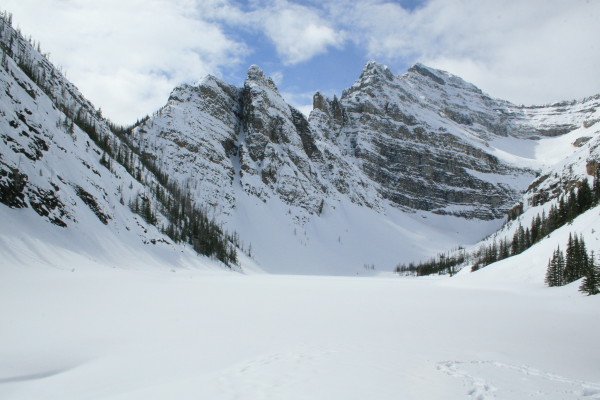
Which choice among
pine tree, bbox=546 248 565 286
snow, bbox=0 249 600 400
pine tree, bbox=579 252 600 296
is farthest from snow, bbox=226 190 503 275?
snow, bbox=0 249 600 400

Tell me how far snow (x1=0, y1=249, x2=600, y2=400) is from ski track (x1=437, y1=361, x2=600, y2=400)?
0.13ft

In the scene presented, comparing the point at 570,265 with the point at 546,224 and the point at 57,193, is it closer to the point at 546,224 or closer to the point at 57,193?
the point at 57,193

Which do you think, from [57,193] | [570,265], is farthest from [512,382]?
[57,193]

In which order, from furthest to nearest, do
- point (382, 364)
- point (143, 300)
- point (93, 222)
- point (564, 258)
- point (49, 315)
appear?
1. point (93, 222)
2. point (564, 258)
3. point (143, 300)
4. point (49, 315)
5. point (382, 364)

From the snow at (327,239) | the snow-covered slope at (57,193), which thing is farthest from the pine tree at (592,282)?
the snow at (327,239)

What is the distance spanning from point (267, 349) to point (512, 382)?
5.64 m

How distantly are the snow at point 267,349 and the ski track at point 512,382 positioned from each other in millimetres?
39

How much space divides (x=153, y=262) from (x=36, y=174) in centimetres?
1524

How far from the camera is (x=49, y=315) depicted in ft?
37.0

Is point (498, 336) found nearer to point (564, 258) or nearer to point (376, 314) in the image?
point (376, 314)

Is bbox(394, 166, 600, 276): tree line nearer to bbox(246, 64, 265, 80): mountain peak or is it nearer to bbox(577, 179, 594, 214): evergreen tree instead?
bbox(577, 179, 594, 214): evergreen tree

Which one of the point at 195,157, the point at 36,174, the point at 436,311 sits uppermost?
the point at 195,157

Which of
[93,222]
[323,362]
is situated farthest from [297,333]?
[93,222]

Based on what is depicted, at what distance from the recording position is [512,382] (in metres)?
7.06
